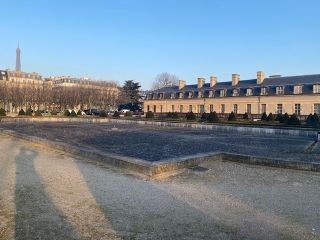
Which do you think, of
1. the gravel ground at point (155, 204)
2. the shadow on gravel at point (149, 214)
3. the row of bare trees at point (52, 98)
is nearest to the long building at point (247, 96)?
the row of bare trees at point (52, 98)

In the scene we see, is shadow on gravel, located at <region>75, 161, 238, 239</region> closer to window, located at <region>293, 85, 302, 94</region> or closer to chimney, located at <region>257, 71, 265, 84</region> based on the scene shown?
window, located at <region>293, 85, 302, 94</region>

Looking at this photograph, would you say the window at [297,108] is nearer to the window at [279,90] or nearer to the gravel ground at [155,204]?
the window at [279,90]

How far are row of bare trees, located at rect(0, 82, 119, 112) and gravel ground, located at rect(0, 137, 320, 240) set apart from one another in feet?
197

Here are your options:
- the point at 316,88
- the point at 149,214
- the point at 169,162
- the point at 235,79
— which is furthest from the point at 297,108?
the point at 149,214

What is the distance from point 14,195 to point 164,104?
188ft

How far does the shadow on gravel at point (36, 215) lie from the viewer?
13.4 ft

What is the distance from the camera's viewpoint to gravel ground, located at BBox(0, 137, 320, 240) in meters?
4.28

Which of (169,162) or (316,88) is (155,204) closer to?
(169,162)

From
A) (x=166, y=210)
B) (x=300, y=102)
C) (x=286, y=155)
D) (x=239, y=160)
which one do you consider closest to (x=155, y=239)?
(x=166, y=210)

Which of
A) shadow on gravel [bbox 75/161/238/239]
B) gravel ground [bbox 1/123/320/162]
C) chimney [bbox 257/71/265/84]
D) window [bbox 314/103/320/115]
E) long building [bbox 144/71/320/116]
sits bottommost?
shadow on gravel [bbox 75/161/238/239]

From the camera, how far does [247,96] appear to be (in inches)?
1928

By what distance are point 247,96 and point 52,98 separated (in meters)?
39.9

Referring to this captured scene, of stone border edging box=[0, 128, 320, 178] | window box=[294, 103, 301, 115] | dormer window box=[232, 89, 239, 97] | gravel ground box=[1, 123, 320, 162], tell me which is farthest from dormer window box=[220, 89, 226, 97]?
stone border edging box=[0, 128, 320, 178]

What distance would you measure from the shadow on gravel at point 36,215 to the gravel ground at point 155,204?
12 millimetres
